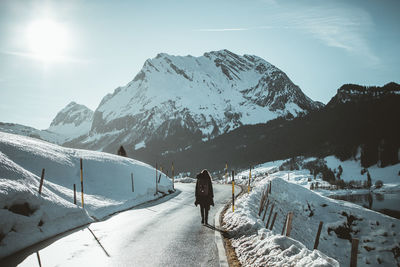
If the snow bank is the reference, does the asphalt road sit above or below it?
below

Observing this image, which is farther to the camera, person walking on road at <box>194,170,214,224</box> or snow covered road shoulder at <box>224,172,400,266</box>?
snow covered road shoulder at <box>224,172,400,266</box>

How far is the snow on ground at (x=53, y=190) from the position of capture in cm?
741

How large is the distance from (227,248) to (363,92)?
19804cm

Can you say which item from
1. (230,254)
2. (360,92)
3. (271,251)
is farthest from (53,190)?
(360,92)

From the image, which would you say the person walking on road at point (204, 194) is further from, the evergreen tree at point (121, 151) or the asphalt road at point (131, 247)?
the evergreen tree at point (121, 151)

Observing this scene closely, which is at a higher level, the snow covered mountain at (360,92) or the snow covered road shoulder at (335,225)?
the snow covered mountain at (360,92)

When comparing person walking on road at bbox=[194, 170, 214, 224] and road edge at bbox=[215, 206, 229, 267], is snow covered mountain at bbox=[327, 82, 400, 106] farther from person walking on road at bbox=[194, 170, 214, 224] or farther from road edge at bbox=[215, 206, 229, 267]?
road edge at bbox=[215, 206, 229, 267]

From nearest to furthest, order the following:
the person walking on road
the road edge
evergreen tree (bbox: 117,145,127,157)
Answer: the road edge
the person walking on road
evergreen tree (bbox: 117,145,127,157)

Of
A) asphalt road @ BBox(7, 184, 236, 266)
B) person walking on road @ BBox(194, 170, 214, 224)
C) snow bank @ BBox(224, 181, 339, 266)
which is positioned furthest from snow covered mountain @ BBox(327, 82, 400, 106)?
asphalt road @ BBox(7, 184, 236, 266)

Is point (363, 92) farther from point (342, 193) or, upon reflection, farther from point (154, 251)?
point (154, 251)

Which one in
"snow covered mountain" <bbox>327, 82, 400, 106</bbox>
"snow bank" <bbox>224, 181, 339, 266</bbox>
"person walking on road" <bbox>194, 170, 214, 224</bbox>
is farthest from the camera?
"snow covered mountain" <bbox>327, 82, 400, 106</bbox>

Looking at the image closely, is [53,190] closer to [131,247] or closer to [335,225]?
[131,247]

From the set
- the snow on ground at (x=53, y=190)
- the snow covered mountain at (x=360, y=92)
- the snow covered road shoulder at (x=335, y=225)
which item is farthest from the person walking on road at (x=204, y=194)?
the snow covered mountain at (x=360, y=92)

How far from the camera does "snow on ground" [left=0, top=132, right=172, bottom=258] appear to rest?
7410 mm
